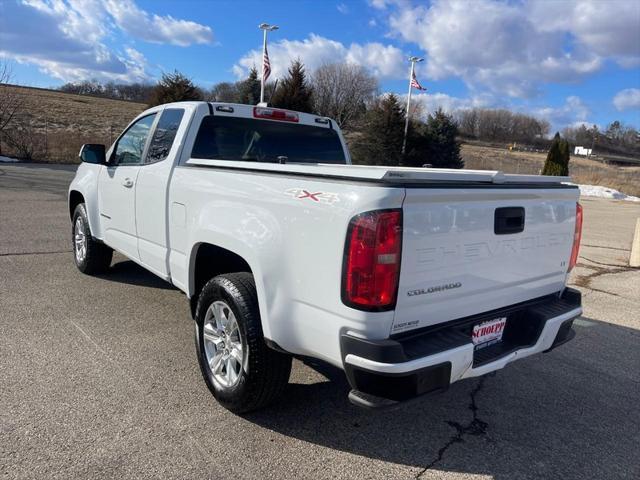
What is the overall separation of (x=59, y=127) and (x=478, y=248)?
37556mm

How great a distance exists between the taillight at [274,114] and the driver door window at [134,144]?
3.23ft

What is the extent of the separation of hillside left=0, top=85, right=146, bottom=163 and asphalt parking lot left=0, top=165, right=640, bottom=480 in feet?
65.6

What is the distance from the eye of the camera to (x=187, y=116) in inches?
163

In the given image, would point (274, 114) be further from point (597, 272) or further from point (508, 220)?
point (597, 272)

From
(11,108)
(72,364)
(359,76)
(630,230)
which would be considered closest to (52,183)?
(11,108)

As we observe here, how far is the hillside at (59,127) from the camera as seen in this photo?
22016mm

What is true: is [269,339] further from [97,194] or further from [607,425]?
[97,194]

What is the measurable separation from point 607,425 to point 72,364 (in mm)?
3766

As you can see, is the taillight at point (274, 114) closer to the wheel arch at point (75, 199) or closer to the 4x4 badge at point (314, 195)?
the 4x4 badge at point (314, 195)

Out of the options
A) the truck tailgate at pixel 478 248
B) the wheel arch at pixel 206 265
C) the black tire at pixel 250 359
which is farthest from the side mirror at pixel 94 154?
the truck tailgate at pixel 478 248

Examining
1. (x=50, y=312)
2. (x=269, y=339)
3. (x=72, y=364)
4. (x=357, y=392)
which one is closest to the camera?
(x=357, y=392)

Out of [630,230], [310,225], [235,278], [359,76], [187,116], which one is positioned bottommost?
[630,230]

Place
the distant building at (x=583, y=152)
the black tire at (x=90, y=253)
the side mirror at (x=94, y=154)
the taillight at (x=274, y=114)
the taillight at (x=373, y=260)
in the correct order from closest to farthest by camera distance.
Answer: the taillight at (x=373, y=260) < the taillight at (x=274, y=114) < the side mirror at (x=94, y=154) < the black tire at (x=90, y=253) < the distant building at (x=583, y=152)

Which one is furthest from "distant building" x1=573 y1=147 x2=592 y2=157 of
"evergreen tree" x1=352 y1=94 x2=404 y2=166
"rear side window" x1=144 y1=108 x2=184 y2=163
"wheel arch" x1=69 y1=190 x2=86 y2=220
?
"rear side window" x1=144 y1=108 x2=184 y2=163
